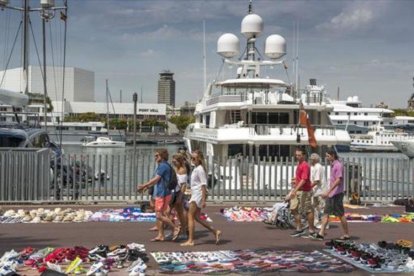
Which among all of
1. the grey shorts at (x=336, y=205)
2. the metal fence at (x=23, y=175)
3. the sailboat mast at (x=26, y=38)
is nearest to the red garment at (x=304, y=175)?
the grey shorts at (x=336, y=205)

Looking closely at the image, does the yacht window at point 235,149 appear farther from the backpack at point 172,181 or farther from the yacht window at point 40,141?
the backpack at point 172,181

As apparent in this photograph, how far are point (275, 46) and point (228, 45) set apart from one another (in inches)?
106

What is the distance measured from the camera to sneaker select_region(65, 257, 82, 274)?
28.2 feet

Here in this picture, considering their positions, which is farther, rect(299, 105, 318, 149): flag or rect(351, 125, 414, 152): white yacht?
rect(351, 125, 414, 152): white yacht

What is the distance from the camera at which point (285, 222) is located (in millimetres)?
13086

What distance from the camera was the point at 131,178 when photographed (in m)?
18.2

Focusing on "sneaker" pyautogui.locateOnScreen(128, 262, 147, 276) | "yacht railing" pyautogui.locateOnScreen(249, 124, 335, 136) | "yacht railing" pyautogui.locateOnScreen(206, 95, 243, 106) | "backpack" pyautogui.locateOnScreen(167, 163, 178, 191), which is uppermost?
"yacht railing" pyautogui.locateOnScreen(206, 95, 243, 106)

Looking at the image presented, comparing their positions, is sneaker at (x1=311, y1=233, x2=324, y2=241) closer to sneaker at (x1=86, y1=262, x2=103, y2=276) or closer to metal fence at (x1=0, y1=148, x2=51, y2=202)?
sneaker at (x1=86, y1=262, x2=103, y2=276)

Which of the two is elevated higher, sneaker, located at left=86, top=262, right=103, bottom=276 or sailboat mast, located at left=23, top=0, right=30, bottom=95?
sailboat mast, located at left=23, top=0, right=30, bottom=95

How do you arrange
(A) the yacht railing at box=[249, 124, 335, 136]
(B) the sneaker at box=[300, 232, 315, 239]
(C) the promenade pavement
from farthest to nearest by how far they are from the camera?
1. (A) the yacht railing at box=[249, 124, 335, 136]
2. (B) the sneaker at box=[300, 232, 315, 239]
3. (C) the promenade pavement

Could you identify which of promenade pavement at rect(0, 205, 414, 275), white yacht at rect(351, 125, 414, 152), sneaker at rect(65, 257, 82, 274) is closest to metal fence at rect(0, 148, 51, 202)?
promenade pavement at rect(0, 205, 414, 275)

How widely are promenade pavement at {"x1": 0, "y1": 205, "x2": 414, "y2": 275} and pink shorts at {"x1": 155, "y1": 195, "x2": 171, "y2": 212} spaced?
0.63m

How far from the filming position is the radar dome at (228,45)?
3453cm

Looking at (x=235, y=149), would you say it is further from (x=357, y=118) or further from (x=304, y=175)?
(x=357, y=118)
